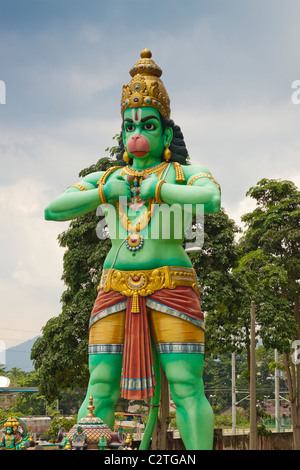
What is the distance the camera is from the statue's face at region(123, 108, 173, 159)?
601cm

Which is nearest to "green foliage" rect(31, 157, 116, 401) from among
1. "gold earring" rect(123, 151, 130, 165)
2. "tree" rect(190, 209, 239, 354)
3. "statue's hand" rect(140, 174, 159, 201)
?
"tree" rect(190, 209, 239, 354)

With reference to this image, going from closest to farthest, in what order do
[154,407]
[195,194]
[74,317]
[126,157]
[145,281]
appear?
1. [195,194]
2. [145,281]
3. [154,407]
4. [126,157]
5. [74,317]

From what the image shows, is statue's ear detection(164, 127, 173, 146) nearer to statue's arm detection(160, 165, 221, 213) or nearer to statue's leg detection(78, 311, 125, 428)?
statue's arm detection(160, 165, 221, 213)

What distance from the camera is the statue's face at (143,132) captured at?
6.01 m

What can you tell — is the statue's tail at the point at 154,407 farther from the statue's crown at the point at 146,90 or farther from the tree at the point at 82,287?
the tree at the point at 82,287

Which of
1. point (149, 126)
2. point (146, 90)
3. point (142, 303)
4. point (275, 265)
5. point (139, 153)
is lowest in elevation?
point (142, 303)

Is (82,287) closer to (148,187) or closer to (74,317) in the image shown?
(74,317)

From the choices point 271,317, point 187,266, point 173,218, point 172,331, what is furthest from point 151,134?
point 271,317

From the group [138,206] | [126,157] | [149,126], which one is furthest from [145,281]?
[149,126]

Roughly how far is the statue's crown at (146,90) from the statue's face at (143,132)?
7 centimetres

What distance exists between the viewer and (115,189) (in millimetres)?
5691

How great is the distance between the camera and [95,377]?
5.70m

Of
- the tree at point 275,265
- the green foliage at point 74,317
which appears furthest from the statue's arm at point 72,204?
the tree at point 275,265

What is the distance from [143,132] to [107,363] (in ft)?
7.20
